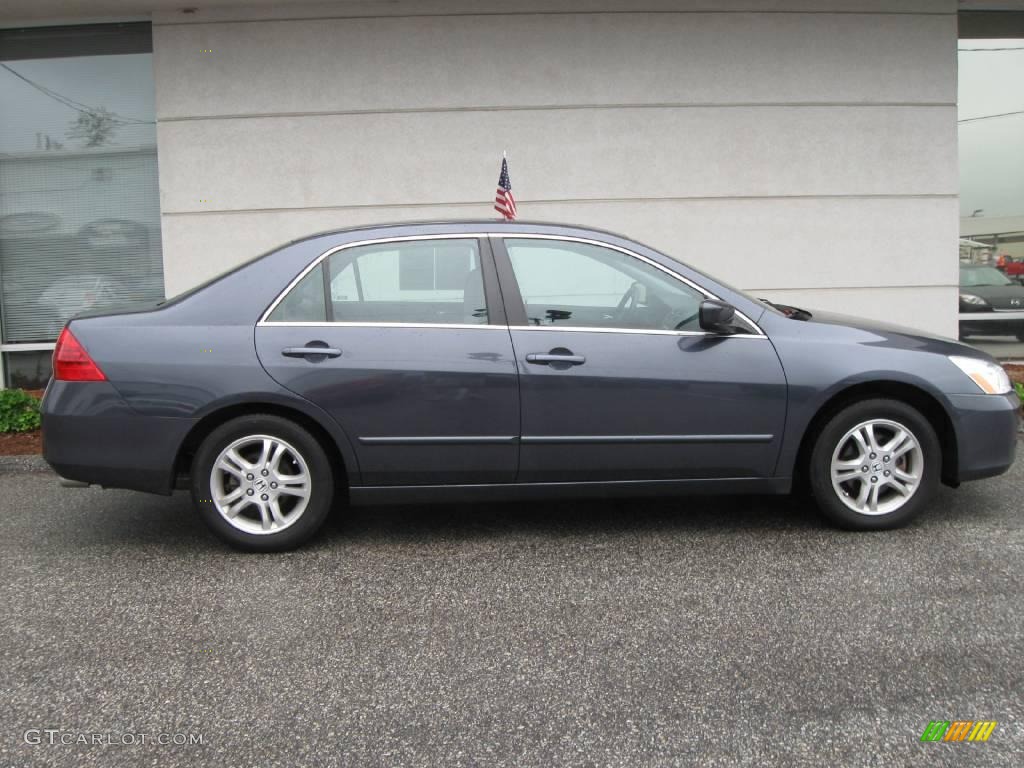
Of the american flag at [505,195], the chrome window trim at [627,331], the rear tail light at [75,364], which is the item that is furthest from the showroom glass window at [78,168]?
the chrome window trim at [627,331]

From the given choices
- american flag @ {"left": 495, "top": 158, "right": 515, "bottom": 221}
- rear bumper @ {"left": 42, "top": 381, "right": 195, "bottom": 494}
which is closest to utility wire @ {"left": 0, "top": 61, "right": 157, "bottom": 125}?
american flag @ {"left": 495, "top": 158, "right": 515, "bottom": 221}

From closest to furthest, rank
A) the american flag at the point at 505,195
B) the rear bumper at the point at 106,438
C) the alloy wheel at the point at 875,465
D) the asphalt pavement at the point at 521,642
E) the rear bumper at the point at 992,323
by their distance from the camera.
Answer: the asphalt pavement at the point at 521,642 < the rear bumper at the point at 106,438 < the alloy wheel at the point at 875,465 < the american flag at the point at 505,195 < the rear bumper at the point at 992,323

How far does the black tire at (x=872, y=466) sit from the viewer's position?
4.20m

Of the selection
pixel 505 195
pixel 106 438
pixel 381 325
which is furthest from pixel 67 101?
pixel 381 325

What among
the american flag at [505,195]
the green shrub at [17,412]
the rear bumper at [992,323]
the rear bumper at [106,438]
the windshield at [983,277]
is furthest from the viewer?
the rear bumper at [992,323]

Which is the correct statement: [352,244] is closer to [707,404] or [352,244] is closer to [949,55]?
[707,404]

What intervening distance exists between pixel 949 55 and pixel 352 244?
7.07 metres

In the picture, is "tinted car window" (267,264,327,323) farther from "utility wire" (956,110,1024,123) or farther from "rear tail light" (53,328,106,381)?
"utility wire" (956,110,1024,123)

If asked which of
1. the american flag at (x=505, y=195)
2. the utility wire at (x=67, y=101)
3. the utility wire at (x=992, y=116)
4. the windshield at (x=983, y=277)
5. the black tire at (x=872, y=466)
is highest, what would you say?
the utility wire at (x=67, y=101)

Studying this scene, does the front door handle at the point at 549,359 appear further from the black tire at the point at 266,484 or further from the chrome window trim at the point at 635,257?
the black tire at the point at 266,484

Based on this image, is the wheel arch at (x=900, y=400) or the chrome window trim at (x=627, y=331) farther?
the wheel arch at (x=900, y=400)

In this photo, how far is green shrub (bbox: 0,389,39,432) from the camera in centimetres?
687

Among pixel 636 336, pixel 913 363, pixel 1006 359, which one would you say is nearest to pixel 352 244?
pixel 636 336

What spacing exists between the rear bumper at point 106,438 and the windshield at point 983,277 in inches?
316
